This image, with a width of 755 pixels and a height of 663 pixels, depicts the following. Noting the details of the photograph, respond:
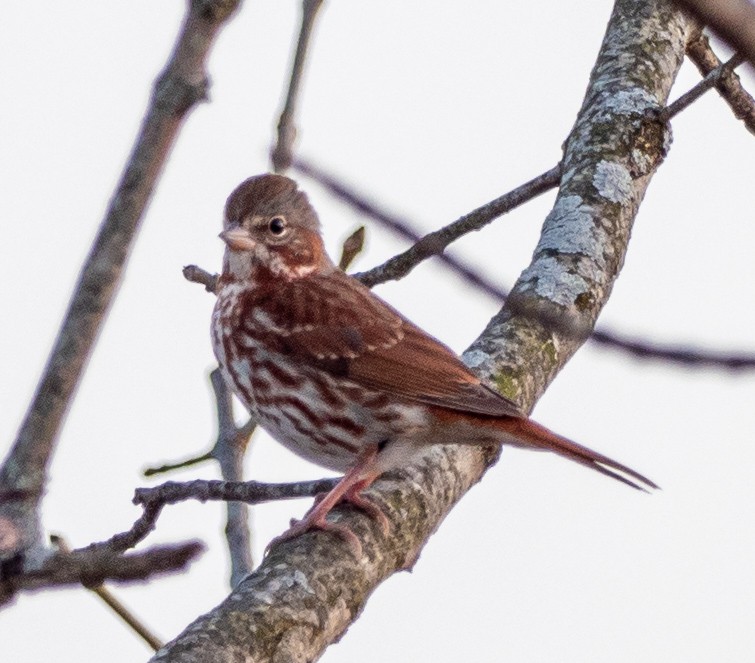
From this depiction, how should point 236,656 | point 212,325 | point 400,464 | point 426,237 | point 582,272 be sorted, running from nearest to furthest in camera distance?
point 426,237 < point 236,656 < point 400,464 < point 582,272 < point 212,325

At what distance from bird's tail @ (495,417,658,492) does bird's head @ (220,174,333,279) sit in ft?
5.44

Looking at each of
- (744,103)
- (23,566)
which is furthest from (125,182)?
(744,103)

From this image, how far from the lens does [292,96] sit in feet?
6.24

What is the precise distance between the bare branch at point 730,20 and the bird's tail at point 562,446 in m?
3.56

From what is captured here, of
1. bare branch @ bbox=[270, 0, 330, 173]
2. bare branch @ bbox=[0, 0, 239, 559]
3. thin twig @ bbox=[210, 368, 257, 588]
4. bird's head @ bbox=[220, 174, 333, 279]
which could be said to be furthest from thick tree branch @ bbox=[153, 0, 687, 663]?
bare branch @ bbox=[0, 0, 239, 559]

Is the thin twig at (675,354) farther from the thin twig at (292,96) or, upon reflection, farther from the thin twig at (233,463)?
the thin twig at (233,463)

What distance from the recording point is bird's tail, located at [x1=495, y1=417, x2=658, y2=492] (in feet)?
15.3

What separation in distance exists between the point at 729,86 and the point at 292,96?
15.9 ft

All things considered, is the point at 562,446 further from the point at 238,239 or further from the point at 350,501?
the point at 238,239

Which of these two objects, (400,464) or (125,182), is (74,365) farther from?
(400,464)

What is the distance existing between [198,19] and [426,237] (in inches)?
31.2

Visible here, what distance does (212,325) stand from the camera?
6074 millimetres

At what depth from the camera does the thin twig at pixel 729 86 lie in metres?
6.31

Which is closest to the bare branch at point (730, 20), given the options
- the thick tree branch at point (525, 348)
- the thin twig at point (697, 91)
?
the thick tree branch at point (525, 348)
